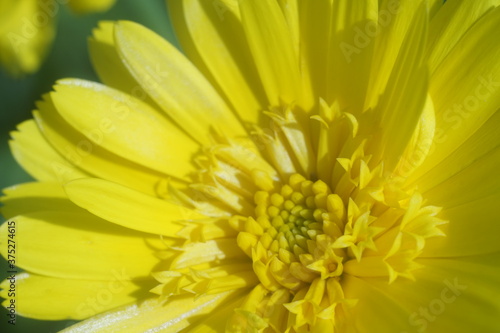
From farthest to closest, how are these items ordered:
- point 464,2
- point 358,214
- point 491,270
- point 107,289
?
point 107,289 → point 358,214 → point 464,2 → point 491,270

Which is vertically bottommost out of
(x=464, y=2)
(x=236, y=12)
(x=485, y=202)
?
(x=485, y=202)

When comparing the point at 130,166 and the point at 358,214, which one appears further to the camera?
the point at 130,166

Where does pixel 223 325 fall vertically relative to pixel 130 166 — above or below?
below

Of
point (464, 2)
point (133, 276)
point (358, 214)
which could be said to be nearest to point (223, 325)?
point (133, 276)

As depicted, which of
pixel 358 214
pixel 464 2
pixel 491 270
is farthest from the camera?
pixel 358 214

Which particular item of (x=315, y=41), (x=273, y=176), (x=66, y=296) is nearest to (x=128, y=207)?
(x=66, y=296)

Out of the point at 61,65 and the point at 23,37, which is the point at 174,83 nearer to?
the point at 23,37

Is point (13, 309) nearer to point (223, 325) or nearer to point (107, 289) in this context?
point (107, 289)

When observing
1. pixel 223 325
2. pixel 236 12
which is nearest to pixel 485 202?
pixel 223 325
